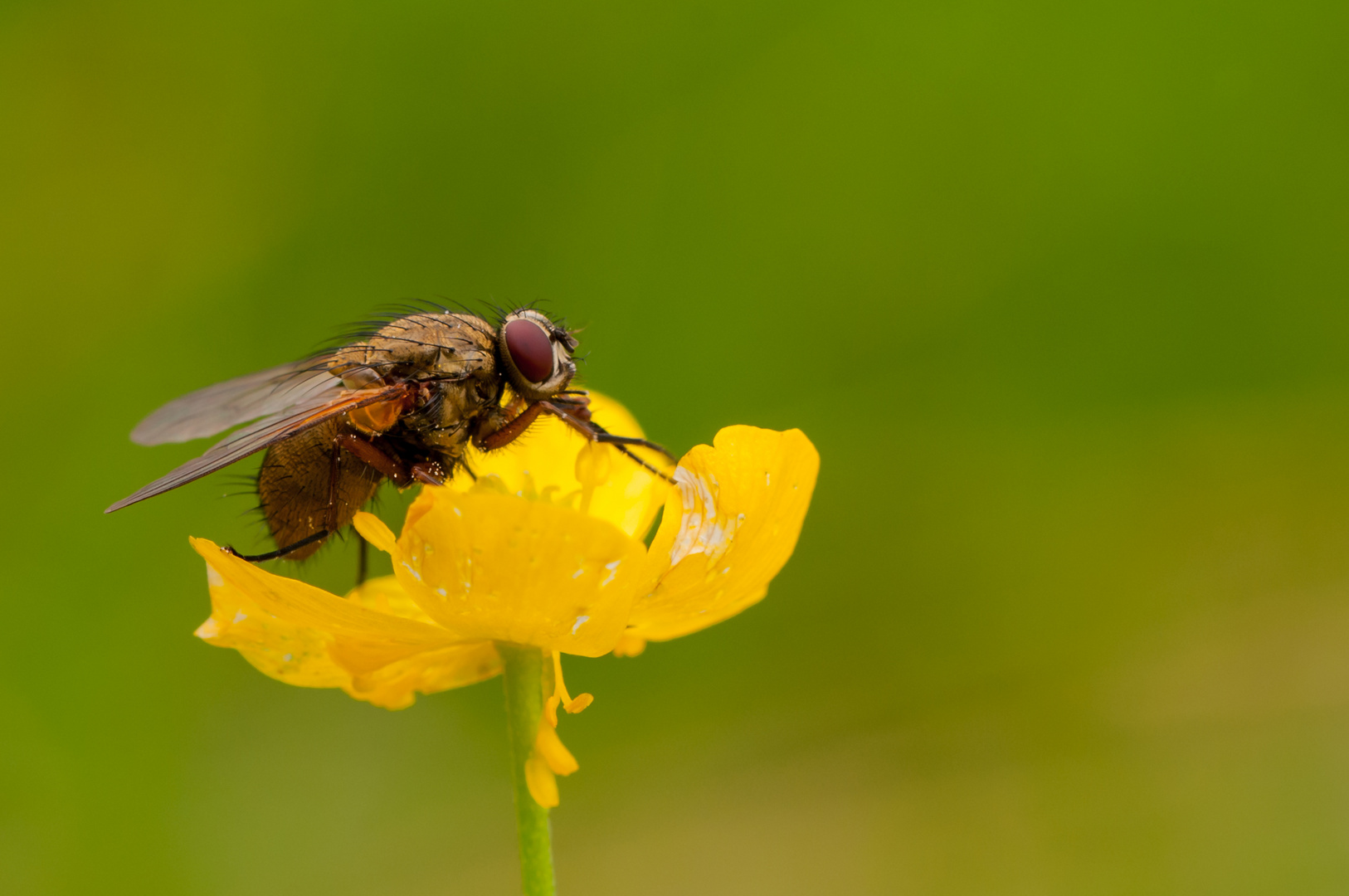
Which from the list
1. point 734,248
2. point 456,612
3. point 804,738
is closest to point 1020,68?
point 734,248

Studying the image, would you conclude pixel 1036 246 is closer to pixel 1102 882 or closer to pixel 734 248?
pixel 734 248

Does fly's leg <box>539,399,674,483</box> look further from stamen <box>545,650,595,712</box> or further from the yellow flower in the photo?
stamen <box>545,650,595,712</box>

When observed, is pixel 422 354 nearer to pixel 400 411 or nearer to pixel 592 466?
pixel 400 411

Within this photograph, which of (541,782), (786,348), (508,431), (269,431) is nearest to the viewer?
(541,782)

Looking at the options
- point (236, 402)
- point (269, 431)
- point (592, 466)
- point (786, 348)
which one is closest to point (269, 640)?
point (269, 431)

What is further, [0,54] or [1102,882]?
[0,54]

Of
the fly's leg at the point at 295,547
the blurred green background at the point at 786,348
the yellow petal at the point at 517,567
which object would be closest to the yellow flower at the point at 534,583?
the yellow petal at the point at 517,567
